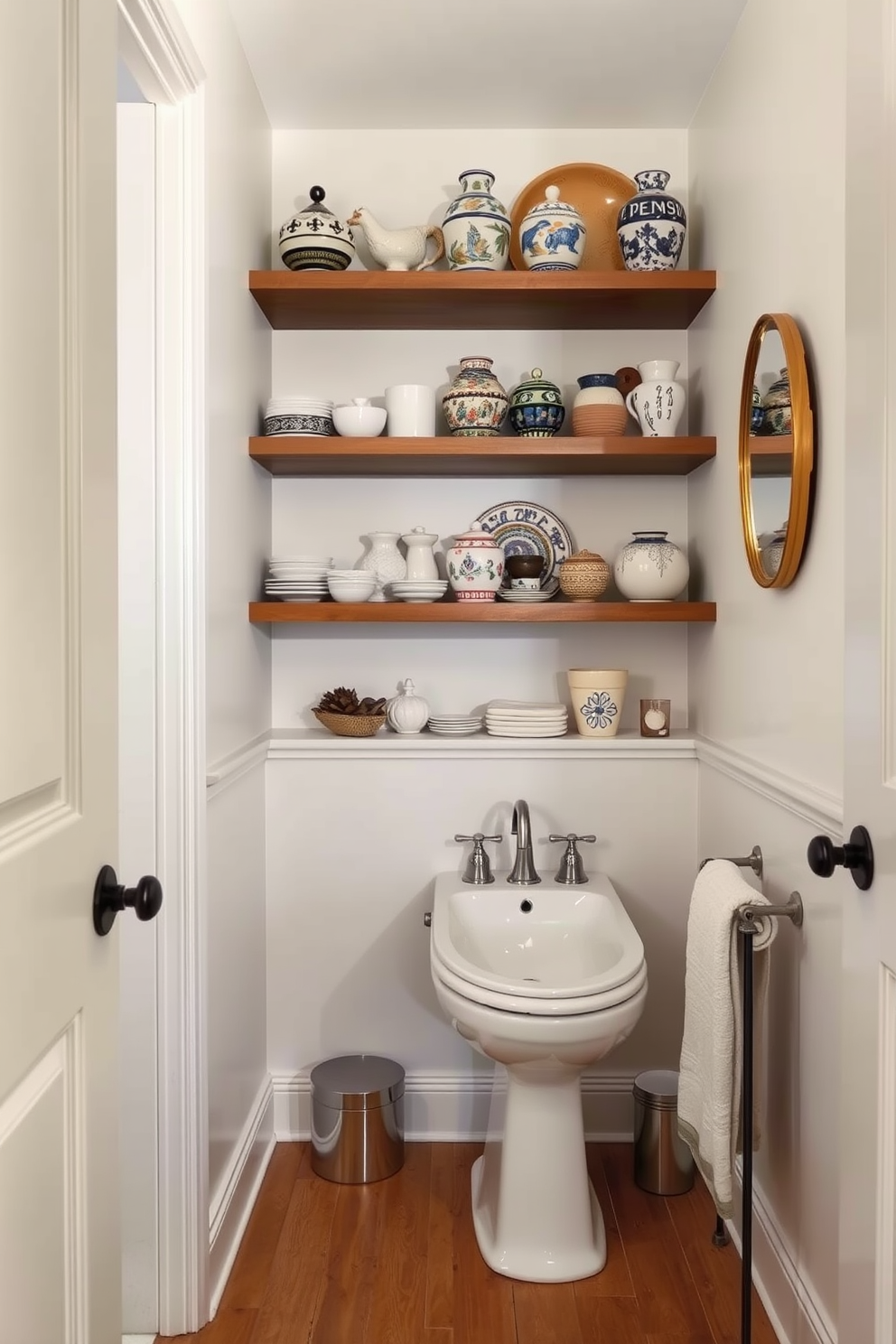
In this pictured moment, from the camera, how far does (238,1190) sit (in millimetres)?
2004

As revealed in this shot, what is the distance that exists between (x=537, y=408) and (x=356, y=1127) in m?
1.64

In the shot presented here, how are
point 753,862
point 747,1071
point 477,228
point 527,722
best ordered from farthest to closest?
point 527,722, point 477,228, point 753,862, point 747,1071

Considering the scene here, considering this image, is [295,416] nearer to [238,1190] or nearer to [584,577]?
[584,577]

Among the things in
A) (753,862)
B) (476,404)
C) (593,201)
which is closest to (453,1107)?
(753,862)

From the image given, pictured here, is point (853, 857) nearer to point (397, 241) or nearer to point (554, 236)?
point (554, 236)

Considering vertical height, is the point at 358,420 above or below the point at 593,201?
below

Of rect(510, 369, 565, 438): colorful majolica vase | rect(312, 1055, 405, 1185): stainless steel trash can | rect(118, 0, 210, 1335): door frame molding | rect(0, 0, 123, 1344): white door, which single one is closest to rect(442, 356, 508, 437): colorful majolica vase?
rect(510, 369, 565, 438): colorful majolica vase

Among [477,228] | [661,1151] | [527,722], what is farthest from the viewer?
[527,722]

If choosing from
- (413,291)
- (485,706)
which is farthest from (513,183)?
(485,706)

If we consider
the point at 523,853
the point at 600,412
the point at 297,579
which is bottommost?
the point at 523,853

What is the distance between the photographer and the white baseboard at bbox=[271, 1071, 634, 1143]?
7.87 ft

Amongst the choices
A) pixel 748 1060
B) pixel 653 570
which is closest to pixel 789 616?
pixel 653 570

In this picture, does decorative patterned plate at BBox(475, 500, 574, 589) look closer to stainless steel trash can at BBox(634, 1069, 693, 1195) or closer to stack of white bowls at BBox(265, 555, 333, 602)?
stack of white bowls at BBox(265, 555, 333, 602)

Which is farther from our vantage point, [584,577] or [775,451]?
[584,577]
